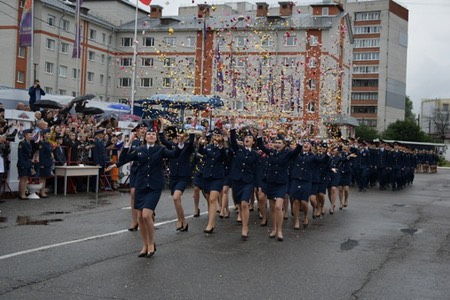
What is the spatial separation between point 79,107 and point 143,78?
3790 cm

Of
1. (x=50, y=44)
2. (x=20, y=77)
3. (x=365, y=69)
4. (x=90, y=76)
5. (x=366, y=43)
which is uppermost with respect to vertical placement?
(x=366, y=43)

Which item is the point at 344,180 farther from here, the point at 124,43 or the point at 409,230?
the point at 124,43

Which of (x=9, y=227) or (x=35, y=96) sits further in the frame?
(x=35, y=96)

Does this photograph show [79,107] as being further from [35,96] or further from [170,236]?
[170,236]

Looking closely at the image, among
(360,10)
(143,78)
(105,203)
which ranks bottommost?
(105,203)

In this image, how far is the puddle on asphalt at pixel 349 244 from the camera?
11.0 m

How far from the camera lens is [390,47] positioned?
99938 millimetres

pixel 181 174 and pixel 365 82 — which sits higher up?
pixel 365 82

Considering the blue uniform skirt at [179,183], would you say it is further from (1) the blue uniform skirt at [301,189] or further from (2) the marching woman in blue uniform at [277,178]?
(1) the blue uniform skirt at [301,189]

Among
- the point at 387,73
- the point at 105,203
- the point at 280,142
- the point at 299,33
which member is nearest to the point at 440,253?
the point at 280,142

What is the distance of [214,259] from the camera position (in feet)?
30.8

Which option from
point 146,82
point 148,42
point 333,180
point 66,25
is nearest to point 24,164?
point 333,180

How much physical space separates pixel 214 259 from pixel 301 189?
447 centimetres

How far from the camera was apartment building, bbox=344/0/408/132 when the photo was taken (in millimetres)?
99375
